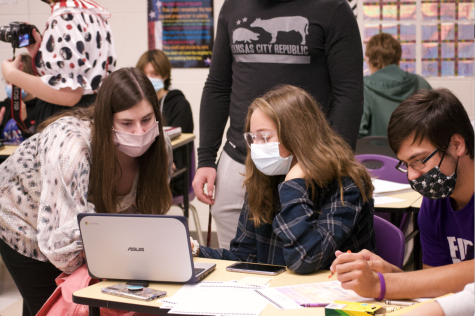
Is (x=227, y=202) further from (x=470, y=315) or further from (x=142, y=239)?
(x=470, y=315)

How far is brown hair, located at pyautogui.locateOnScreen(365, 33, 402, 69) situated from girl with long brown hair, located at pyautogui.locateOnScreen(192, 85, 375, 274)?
2030 millimetres

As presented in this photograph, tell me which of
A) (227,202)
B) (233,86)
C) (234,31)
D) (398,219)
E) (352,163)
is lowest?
(398,219)

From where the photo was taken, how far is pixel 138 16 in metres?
3.99

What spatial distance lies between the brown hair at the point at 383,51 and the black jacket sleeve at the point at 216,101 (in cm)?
176

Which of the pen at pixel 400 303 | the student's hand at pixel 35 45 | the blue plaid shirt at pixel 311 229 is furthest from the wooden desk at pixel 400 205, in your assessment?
the student's hand at pixel 35 45

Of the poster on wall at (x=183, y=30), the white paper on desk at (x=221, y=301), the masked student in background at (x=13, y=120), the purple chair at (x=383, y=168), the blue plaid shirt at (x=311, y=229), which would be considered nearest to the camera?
the white paper on desk at (x=221, y=301)

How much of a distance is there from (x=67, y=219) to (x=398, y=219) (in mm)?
1561

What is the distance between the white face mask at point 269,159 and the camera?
1585 mm

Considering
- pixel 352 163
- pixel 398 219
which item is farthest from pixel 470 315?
pixel 398 219

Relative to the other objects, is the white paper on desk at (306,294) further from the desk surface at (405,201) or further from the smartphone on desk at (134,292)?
the desk surface at (405,201)

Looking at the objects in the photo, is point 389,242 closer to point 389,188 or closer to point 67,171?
point 389,188

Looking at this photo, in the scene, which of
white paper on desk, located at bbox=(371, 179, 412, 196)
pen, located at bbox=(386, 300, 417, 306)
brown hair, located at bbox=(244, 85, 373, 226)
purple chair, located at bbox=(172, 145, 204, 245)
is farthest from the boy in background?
pen, located at bbox=(386, 300, 417, 306)

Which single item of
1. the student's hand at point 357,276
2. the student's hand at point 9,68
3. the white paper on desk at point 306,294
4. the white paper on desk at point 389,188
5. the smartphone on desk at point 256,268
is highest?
the student's hand at point 9,68

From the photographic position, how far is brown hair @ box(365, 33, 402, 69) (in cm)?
345
